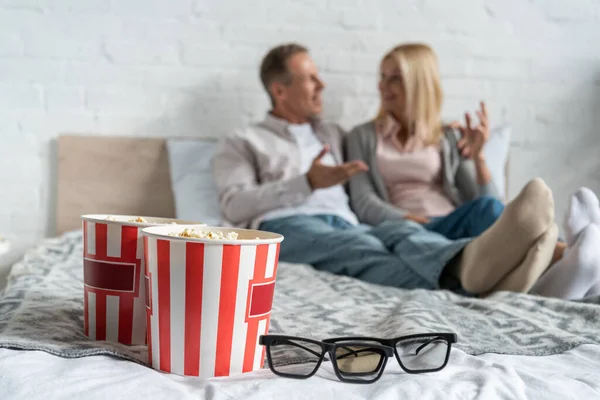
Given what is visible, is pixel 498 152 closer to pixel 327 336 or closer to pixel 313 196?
pixel 313 196

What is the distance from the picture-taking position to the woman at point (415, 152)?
76.5 inches

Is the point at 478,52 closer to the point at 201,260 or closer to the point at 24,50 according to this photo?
the point at 24,50

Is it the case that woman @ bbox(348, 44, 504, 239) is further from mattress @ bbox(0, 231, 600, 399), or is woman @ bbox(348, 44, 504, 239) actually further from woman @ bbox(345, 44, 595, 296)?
mattress @ bbox(0, 231, 600, 399)

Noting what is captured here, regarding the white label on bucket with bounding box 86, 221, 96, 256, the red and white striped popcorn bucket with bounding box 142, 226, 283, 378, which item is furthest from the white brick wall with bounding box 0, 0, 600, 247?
the red and white striped popcorn bucket with bounding box 142, 226, 283, 378

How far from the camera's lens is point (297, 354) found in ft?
2.18

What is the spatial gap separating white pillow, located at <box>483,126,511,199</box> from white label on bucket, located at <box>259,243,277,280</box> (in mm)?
1486

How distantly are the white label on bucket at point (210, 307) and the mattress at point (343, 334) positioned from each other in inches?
0.8

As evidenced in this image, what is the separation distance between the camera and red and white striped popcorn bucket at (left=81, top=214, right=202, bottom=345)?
2.32 ft

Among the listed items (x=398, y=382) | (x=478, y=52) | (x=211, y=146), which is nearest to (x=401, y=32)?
(x=478, y=52)

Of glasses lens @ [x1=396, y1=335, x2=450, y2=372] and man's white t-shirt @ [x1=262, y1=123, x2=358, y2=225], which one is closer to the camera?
glasses lens @ [x1=396, y1=335, x2=450, y2=372]

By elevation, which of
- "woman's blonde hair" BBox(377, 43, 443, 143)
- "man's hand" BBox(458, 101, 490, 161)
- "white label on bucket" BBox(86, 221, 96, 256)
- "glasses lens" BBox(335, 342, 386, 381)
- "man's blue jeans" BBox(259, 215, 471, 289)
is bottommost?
"man's blue jeans" BBox(259, 215, 471, 289)

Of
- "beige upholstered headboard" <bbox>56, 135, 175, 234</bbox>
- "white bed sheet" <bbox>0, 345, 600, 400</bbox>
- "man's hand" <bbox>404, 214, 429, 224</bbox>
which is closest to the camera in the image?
"white bed sheet" <bbox>0, 345, 600, 400</bbox>

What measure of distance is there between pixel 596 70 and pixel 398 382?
211cm

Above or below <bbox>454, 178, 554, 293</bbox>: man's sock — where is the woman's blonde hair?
above
